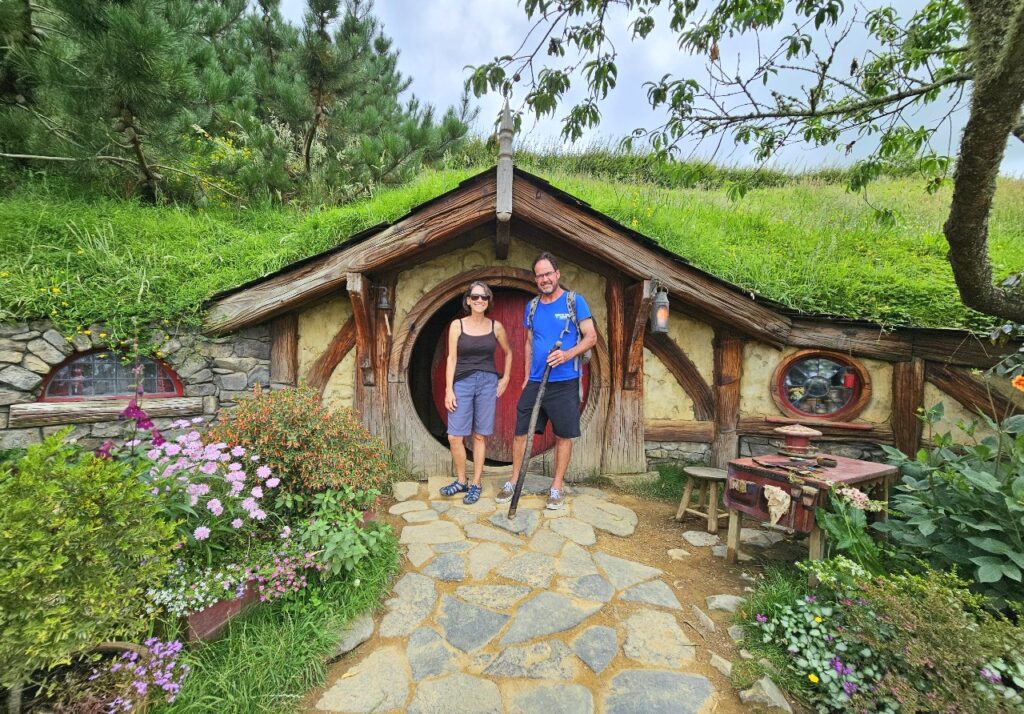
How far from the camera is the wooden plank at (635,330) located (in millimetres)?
4096

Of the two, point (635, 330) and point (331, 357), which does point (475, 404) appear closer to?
point (331, 357)

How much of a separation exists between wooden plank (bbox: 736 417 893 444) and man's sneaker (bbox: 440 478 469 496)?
9.24ft

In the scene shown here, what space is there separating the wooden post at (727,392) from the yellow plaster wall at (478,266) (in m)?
1.20

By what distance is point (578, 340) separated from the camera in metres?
3.65

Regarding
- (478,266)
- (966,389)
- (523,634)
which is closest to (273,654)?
(523,634)

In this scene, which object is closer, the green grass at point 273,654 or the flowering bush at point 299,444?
the green grass at point 273,654

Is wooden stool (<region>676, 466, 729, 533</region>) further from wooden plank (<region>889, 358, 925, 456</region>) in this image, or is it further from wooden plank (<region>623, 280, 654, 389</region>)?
wooden plank (<region>889, 358, 925, 456</region>)

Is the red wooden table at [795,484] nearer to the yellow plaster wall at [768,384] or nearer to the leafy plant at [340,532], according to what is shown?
the yellow plaster wall at [768,384]

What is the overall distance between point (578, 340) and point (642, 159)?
6.24 feet

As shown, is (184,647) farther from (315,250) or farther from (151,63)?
(151,63)

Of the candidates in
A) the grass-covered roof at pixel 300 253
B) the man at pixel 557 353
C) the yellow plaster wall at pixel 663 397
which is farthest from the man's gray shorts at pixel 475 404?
the grass-covered roof at pixel 300 253

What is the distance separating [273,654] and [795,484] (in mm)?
2958

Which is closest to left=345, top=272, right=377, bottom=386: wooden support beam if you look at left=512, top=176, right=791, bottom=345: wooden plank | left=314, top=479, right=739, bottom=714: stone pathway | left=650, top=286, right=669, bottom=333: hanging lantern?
left=512, top=176, right=791, bottom=345: wooden plank

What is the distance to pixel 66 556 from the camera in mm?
1517
